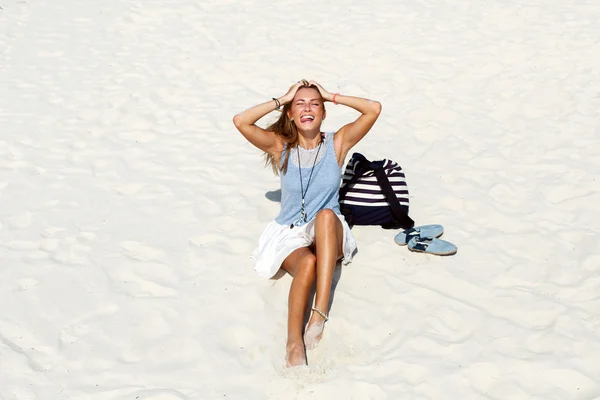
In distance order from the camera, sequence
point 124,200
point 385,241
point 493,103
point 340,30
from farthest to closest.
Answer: point 340,30 → point 493,103 → point 124,200 → point 385,241

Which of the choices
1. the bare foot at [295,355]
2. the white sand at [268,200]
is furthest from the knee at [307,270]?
the bare foot at [295,355]

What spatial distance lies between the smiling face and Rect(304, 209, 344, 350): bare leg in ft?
2.10

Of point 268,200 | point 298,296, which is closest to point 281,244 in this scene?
point 298,296

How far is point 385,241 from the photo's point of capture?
4539mm

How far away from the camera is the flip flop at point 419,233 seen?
448 centimetres

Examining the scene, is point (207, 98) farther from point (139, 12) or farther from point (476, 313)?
point (476, 313)

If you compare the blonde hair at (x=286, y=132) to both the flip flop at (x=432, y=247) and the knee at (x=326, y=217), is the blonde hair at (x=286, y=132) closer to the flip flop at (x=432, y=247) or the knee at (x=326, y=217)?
the knee at (x=326, y=217)

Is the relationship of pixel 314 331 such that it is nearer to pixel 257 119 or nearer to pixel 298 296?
pixel 298 296

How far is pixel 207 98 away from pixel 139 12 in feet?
9.10

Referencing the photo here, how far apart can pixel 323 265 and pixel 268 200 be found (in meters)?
1.60

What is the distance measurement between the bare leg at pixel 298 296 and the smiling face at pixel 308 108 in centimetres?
79

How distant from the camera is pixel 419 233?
14.8ft

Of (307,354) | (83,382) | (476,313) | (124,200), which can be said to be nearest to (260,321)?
(307,354)

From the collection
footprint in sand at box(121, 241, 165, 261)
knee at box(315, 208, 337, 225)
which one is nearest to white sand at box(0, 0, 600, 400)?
footprint in sand at box(121, 241, 165, 261)
